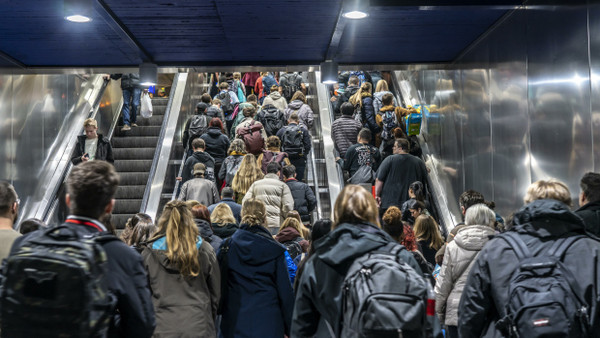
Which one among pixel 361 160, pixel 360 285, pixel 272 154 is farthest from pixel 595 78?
pixel 272 154

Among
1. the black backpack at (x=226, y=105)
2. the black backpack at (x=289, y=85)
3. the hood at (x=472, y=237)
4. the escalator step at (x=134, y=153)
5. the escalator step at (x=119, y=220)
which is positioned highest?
the black backpack at (x=289, y=85)

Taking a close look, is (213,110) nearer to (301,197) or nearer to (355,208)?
(301,197)

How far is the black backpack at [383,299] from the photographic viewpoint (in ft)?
12.1

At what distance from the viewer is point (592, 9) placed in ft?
21.9

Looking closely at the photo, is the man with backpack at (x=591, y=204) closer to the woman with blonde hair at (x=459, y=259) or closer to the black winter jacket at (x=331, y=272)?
the woman with blonde hair at (x=459, y=259)

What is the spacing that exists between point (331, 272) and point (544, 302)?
1.17 m

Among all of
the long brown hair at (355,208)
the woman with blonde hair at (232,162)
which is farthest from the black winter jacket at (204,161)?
the long brown hair at (355,208)

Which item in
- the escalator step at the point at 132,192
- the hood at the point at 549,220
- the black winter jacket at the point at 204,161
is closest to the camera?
the hood at the point at 549,220

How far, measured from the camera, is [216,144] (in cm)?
1346

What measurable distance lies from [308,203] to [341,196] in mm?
7171

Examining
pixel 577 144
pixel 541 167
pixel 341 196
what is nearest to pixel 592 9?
pixel 577 144

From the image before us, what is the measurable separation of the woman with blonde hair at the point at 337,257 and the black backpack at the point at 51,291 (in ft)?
4.14

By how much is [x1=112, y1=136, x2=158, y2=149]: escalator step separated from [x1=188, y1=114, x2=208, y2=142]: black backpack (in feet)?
4.92

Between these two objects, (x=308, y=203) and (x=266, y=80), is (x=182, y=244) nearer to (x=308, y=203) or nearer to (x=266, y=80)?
(x=308, y=203)
